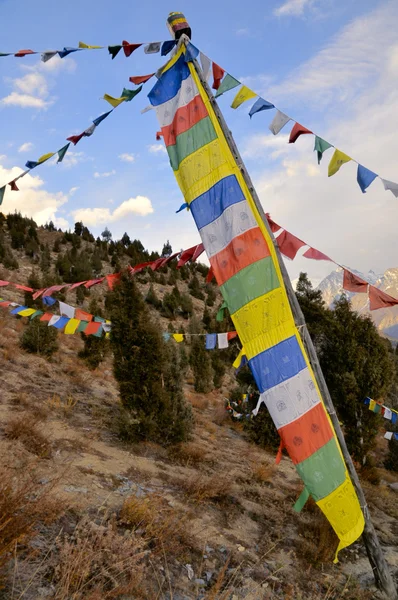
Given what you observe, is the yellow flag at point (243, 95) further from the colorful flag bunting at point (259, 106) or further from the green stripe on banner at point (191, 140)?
the green stripe on banner at point (191, 140)

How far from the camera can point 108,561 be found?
118 inches

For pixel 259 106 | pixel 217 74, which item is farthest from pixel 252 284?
pixel 217 74

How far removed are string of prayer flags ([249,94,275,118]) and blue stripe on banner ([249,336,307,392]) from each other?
292cm

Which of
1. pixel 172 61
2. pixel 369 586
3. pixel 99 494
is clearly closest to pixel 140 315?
pixel 99 494

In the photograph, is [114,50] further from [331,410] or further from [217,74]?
[331,410]

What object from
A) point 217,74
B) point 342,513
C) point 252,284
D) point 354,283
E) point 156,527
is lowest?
point 156,527

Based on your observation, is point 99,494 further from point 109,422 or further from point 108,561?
point 109,422

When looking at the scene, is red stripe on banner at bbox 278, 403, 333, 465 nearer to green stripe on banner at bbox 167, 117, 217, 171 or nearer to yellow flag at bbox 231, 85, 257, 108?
green stripe on banner at bbox 167, 117, 217, 171

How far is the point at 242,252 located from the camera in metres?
4.04

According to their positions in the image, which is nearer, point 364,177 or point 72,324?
point 364,177

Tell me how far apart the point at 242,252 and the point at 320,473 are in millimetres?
2533

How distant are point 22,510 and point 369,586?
426cm

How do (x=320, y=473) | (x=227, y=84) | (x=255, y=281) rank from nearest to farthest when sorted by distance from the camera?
(x=320, y=473) → (x=255, y=281) → (x=227, y=84)

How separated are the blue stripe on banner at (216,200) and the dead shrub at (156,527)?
3.50 m
